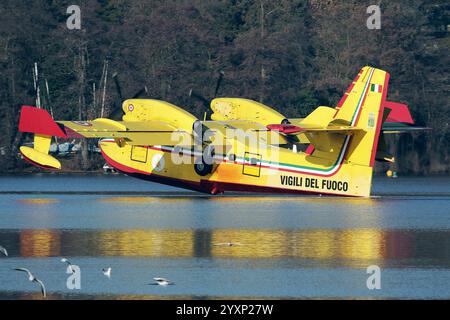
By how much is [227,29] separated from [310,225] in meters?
88.7

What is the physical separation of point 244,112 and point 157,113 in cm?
478

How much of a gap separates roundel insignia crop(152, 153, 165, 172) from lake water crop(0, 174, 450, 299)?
2.01 metres

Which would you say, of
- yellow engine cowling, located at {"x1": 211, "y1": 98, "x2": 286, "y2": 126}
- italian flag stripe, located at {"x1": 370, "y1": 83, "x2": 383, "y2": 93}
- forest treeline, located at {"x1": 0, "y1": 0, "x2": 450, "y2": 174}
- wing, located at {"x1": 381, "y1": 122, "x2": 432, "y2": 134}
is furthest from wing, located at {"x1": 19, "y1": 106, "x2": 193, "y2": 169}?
forest treeline, located at {"x1": 0, "y1": 0, "x2": 450, "y2": 174}

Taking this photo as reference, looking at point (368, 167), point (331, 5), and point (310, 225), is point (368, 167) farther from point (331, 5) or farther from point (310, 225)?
point (331, 5)

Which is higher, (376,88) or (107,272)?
(376,88)

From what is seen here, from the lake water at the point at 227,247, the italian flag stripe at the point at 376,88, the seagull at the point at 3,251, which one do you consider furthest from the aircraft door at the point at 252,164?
the seagull at the point at 3,251

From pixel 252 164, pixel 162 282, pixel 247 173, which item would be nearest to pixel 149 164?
pixel 247 173

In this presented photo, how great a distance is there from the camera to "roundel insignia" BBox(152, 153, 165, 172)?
64688mm

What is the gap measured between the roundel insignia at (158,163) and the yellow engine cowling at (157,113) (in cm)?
182

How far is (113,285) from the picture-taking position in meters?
35.7

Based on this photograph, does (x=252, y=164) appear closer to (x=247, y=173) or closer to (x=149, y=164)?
(x=247, y=173)

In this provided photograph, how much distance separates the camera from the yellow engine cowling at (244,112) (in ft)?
217

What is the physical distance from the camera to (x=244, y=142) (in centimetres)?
6241

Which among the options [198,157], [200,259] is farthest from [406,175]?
[200,259]
